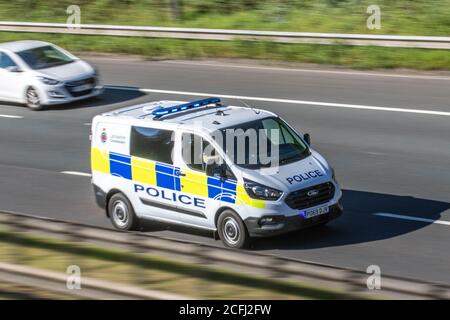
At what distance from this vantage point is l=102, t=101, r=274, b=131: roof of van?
12883 mm

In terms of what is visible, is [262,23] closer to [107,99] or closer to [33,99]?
[107,99]

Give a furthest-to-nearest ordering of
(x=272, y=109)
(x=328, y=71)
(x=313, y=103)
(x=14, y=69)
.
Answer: (x=328, y=71)
(x=14, y=69)
(x=313, y=103)
(x=272, y=109)

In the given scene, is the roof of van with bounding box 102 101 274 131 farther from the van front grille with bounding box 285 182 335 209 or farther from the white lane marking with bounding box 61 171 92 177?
the white lane marking with bounding box 61 171 92 177

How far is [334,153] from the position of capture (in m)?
17.2

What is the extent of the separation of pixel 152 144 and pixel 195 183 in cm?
91

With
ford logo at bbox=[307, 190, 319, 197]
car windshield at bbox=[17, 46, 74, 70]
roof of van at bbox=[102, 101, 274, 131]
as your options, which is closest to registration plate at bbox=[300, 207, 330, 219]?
ford logo at bbox=[307, 190, 319, 197]

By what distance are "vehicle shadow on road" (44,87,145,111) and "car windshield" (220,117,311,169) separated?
9.57 metres

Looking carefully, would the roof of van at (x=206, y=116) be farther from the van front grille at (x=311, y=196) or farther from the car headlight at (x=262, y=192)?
the van front grille at (x=311, y=196)

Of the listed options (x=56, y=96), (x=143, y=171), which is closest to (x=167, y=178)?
(x=143, y=171)

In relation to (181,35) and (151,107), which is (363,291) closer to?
(151,107)

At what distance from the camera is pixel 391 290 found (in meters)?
7.45

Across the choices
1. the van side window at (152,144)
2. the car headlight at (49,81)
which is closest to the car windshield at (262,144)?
the van side window at (152,144)

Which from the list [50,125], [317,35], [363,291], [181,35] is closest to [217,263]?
[363,291]

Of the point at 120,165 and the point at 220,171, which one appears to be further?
the point at 120,165
